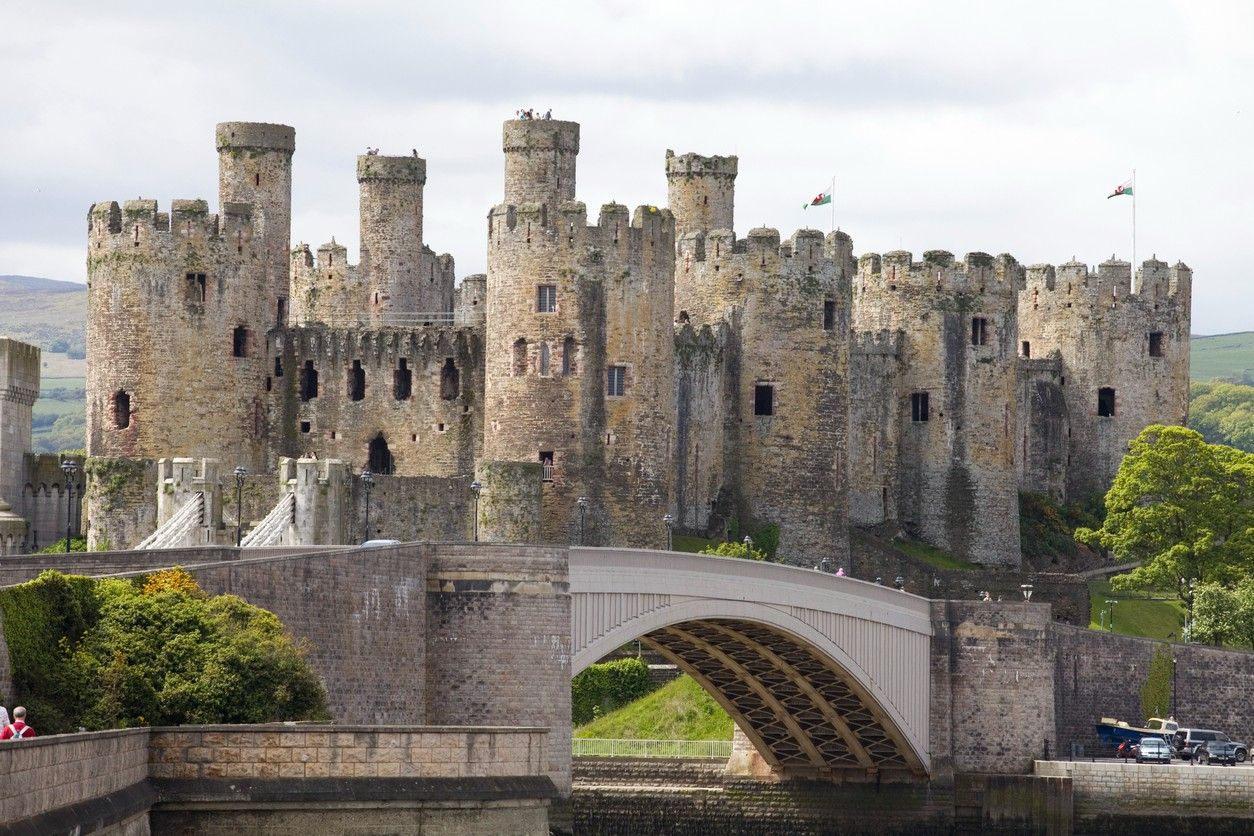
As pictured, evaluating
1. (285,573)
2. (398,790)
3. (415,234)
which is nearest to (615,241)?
(415,234)

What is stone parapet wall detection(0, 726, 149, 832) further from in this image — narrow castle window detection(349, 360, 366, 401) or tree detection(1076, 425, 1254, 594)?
tree detection(1076, 425, 1254, 594)

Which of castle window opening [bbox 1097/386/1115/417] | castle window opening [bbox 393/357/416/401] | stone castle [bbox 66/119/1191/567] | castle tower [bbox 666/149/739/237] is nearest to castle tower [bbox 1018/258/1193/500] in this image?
castle window opening [bbox 1097/386/1115/417]

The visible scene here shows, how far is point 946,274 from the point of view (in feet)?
300

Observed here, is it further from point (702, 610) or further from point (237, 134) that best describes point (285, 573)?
point (237, 134)

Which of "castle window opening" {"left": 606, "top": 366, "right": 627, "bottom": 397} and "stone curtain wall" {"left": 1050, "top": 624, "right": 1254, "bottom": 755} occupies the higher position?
"castle window opening" {"left": 606, "top": 366, "right": 627, "bottom": 397}

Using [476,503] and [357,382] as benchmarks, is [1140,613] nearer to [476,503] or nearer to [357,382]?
[357,382]

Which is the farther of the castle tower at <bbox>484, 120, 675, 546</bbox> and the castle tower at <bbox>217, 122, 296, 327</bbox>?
the castle tower at <bbox>217, 122, 296, 327</bbox>

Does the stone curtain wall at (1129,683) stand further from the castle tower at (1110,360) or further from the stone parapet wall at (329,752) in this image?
the stone parapet wall at (329,752)

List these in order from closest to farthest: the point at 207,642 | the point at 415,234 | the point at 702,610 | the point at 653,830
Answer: the point at 207,642
the point at 702,610
the point at 653,830
the point at 415,234

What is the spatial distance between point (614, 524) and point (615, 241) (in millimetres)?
6852

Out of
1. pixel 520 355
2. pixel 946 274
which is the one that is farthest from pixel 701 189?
pixel 520 355

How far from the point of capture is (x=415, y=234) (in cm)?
8919

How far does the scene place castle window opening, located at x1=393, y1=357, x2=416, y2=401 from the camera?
264ft

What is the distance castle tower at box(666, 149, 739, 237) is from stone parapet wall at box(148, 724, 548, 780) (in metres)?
50.5
